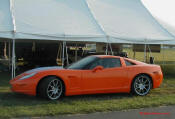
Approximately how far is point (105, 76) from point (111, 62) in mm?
594

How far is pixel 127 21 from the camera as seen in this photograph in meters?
13.0

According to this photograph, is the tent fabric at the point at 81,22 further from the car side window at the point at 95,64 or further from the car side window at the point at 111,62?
the car side window at the point at 95,64

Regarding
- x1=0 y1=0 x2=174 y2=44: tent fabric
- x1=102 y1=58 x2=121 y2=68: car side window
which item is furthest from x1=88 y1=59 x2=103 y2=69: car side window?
x1=0 y1=0 x2=174 y2=44: tent fabric

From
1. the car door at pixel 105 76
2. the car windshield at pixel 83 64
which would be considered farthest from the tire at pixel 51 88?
the car windshield at pixel 83 64

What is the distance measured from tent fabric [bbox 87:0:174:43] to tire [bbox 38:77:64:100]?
4.94 meters

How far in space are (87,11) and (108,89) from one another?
605cm

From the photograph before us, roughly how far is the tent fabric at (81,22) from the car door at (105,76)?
10.9 feet

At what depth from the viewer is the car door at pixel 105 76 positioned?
7441 millimetres

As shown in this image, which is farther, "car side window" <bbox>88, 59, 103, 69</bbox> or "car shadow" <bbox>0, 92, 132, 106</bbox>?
"car side window" <bbox>88, 59, 103, 69</bbox>

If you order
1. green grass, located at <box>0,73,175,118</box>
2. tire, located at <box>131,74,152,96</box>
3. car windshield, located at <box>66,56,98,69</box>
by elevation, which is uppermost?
car windshield, located at <box>66,56,98,69</box>

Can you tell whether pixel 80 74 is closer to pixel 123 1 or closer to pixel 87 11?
pixel 87 11

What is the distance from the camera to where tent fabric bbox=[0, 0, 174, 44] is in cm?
1053

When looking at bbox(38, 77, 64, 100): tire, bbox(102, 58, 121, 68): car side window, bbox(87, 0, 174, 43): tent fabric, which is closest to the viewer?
bbox(38, 77, 64, 100): tire

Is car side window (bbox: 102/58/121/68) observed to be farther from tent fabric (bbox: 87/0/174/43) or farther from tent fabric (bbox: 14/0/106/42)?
tent fabric (bbox: 87/0/174/43)
